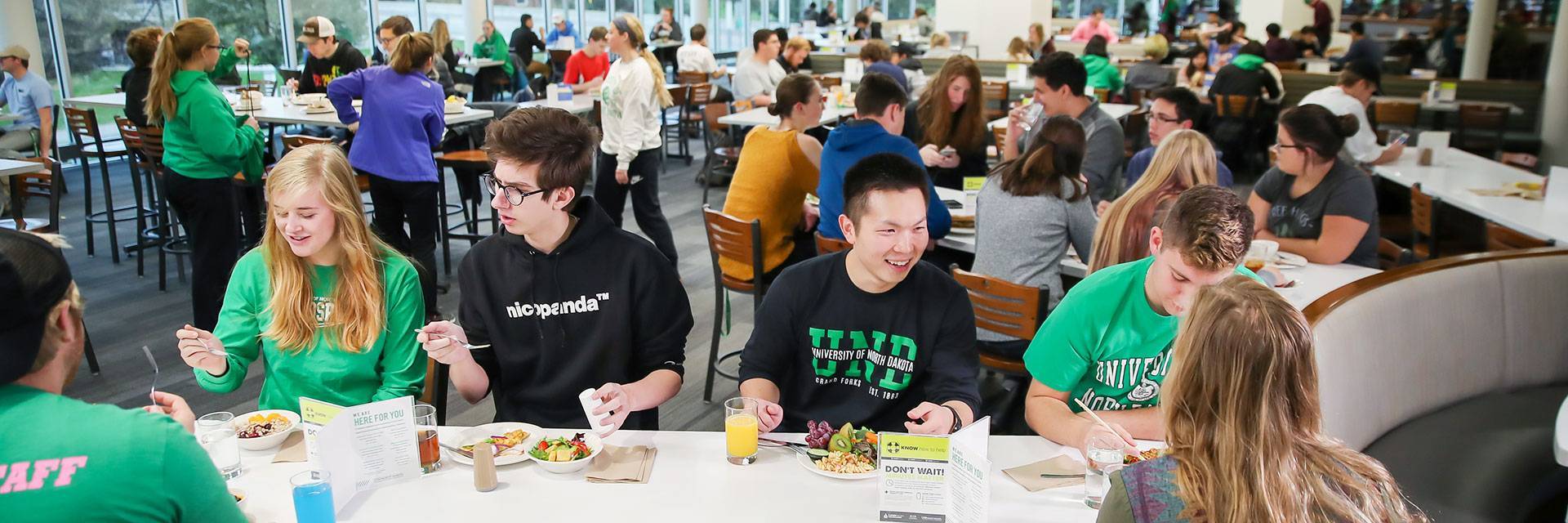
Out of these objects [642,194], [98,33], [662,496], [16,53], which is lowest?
[642,194]

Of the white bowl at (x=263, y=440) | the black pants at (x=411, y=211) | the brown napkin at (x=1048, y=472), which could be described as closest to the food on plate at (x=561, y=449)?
the white bowl at (x=263, y=440)

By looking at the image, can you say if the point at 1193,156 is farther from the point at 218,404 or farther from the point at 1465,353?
the point at 218,404

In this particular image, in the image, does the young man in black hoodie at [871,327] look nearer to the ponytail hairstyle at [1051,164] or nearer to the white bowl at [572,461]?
the white bowl at [572,461]

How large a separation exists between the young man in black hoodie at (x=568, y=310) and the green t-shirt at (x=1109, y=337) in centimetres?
81

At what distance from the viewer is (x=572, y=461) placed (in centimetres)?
188

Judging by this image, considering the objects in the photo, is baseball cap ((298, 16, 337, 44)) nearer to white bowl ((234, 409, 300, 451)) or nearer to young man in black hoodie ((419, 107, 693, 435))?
young man in black hoodie ((419, 107, 693, 435))

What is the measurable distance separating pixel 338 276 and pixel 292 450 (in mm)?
424

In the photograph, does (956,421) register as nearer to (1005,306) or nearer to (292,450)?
(1005,306)

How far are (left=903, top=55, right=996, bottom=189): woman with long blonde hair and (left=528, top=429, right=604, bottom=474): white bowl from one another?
3381mm

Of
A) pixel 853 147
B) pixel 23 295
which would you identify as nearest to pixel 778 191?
pixel 853 147

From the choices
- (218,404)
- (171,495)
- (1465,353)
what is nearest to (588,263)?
(171,495)

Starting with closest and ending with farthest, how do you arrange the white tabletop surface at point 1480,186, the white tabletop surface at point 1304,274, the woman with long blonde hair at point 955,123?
the white tabletop surface at point 1304,274 → the white tabletop surface at point 1480,186 → the woman with long blonde hair at point 955,123

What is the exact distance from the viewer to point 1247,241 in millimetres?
2066

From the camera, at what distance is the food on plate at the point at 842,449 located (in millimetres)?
1865
